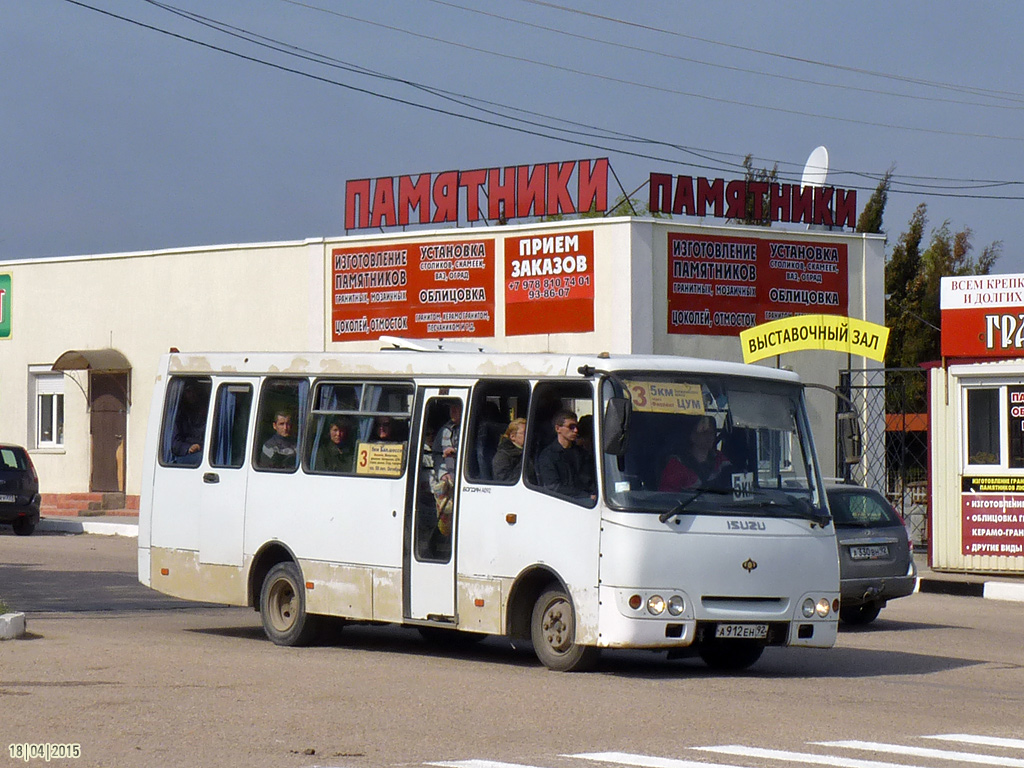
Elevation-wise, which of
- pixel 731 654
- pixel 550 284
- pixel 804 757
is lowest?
pixel 731 654

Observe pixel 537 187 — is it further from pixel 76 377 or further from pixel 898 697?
pixel 898 697

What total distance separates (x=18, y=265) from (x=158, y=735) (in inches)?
1364

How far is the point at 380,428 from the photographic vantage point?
545 inches

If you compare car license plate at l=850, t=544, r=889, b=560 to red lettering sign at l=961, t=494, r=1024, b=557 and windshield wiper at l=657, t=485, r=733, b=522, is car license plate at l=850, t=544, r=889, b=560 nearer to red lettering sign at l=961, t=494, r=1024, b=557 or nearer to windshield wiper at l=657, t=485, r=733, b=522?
windshield wiper at l=657, t=485, r=733, b=522

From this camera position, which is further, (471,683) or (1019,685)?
(1019,685)

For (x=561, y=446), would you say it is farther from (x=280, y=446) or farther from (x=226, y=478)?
(x=226, y=478)

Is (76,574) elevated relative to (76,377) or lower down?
lower down

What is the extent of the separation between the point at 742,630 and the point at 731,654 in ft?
3.36

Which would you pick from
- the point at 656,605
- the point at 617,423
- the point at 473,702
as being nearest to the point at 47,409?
the point at 656,605

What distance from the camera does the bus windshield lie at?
39.2 feet

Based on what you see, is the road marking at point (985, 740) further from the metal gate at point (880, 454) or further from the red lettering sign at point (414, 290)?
the red lettering sign at point (414, 290)

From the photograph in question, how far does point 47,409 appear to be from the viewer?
4088 centimetres

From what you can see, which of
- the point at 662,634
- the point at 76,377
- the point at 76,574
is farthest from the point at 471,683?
the point at 76,377

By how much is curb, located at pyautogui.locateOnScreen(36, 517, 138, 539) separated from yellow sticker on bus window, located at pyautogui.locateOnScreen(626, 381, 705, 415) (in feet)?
→ 71.8
